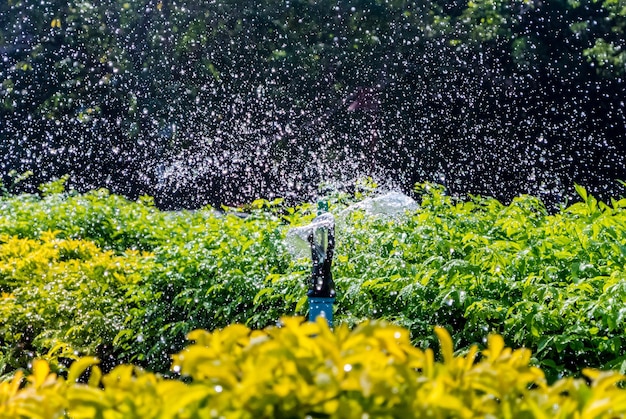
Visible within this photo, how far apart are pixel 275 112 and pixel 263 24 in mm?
1707

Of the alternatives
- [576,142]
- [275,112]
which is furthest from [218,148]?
[576,142]

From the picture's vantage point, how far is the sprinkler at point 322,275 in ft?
8.64

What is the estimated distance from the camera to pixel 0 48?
13.8 meters

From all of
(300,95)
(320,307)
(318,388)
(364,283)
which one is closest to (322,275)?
(320,307)

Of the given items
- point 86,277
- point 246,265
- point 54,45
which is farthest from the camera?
point 54,45

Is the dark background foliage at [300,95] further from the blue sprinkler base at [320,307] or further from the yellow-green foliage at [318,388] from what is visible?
the yellow-green foliage at [318,388]

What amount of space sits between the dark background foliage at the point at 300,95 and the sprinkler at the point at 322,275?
9.60m

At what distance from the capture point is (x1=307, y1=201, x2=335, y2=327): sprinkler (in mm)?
2635

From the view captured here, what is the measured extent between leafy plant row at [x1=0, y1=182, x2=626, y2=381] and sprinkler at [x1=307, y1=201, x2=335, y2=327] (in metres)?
0.34

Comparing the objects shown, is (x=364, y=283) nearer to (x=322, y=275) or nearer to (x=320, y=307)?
(x=322, y=275)

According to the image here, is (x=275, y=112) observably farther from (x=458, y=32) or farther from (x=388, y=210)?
(x=388, y=210)

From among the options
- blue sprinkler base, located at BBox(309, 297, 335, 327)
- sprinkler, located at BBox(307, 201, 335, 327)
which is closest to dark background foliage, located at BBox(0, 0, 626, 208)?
sprinkler, located at BBox(307, 201, 335, 327)

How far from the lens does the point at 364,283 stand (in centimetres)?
315

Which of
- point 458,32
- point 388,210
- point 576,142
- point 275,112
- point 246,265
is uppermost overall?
point 458,32
